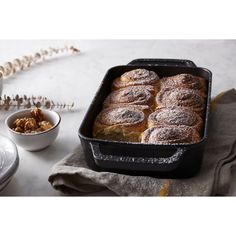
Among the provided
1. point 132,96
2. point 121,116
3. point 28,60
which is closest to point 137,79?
point 132,96

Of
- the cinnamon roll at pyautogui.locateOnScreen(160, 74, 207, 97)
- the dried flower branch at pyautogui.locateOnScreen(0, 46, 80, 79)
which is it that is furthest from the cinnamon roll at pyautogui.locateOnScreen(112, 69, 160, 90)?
the dried flower branch at pyautogui.locateOnScreen(0, 46, 80, 79)

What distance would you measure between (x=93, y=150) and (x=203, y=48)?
4.78 ft

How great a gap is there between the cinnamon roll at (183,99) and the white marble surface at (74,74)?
12.5 inches

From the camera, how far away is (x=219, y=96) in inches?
88.4

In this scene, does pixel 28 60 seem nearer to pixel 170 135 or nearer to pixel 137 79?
pixel 137 79

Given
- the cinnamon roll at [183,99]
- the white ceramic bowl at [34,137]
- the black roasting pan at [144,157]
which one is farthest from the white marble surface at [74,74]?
the cinnamon roll at [183,99]

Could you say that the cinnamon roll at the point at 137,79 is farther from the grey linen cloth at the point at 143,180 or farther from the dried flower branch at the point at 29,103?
Result: the grey linen cloth at the point at 143,180

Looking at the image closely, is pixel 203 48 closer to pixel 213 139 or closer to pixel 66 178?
pixel 213 139

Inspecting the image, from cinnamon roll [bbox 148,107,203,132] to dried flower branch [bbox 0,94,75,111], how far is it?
0.52m

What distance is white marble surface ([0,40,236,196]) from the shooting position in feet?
5.99

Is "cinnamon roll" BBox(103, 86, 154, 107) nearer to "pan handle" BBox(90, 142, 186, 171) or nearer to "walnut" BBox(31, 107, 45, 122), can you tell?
"walnut" BBox(31, 107, 45, 122)

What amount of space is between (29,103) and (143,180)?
79cm

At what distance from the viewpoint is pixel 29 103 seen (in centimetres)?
221

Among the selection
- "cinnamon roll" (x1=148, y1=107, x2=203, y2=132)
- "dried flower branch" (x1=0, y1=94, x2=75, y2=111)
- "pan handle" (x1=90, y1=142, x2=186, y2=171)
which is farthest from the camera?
"dried flower branch" (x1=0, y1=94, x2=75, y2=111)
